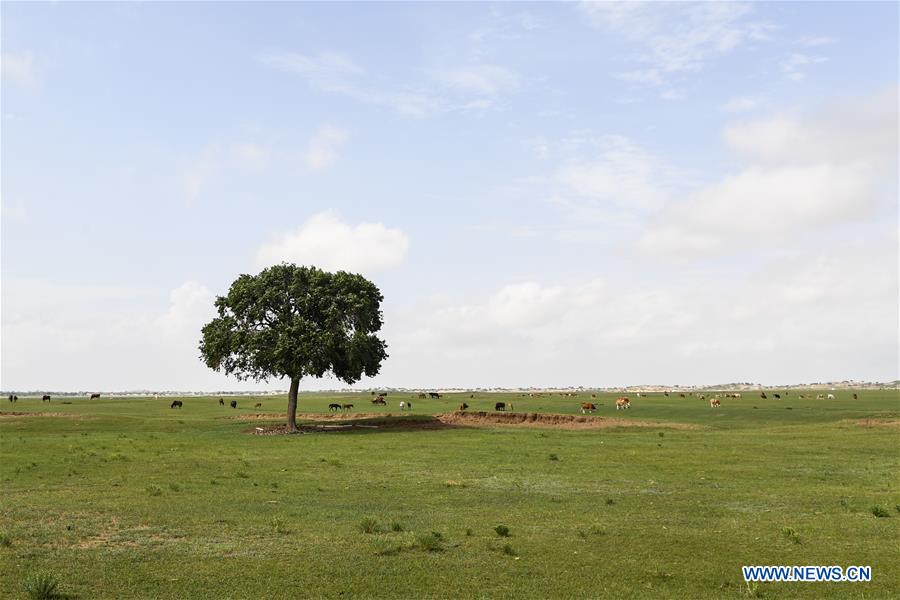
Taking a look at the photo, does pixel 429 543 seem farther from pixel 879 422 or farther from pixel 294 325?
pixel 879 422

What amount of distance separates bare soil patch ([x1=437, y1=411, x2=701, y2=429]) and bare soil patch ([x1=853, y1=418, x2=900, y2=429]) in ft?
51.7

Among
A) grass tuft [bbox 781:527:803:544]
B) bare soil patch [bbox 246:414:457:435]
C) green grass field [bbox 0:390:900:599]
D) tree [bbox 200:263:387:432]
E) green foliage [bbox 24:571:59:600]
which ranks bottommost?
bare soil patch [bbox 246:414:457:435]

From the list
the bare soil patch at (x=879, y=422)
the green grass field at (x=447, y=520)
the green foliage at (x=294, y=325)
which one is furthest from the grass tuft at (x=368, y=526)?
the bare soil patch at (x=879, y=422)

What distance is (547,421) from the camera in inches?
2906

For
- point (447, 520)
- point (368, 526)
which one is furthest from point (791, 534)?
point (368, 526)

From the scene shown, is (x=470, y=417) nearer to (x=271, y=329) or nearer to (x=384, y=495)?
(x=271, y=329)

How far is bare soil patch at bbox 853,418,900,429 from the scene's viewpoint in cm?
6087

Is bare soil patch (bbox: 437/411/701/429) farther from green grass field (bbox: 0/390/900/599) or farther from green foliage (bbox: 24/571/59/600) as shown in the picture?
green foliage (bbox: 24/571/59/600)

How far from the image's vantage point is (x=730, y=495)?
26.4 meters

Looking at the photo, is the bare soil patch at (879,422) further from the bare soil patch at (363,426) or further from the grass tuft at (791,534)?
the grass tuft at (791,534)

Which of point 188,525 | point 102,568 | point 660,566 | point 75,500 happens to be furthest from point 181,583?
point 75,500

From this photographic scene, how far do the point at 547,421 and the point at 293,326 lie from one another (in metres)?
30.8

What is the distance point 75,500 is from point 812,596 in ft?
84.1

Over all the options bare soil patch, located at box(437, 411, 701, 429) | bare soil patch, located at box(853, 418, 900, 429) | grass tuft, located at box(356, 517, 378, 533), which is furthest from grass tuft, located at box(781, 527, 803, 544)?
bare soil patch, located at box(853, 418, 900, 429)
